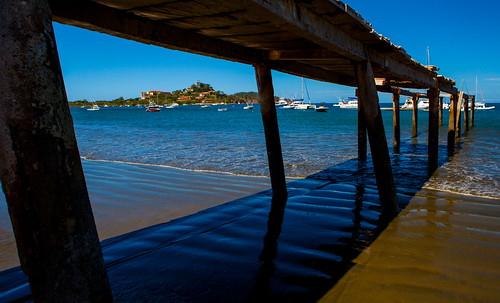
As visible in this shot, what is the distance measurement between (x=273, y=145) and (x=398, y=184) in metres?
3.91

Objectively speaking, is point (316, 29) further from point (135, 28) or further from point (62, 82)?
point (62, 82)

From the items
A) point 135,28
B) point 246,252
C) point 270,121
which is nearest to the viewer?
point 135,28

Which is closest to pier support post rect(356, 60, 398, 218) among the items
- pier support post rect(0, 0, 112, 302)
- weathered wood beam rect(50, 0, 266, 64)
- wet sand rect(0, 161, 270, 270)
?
weathered wood beam rect(50, 0, 266, 64)

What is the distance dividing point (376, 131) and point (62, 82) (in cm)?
521

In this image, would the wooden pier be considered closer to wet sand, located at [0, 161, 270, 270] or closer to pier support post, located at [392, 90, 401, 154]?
wet sand, located at [0, 161, 270, 270]

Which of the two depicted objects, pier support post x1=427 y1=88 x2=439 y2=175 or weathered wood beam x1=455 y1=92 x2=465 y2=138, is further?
weathered wood beam x1=455 y1=92 x2=465 y2=138

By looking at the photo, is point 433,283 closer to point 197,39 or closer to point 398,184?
point 197,39

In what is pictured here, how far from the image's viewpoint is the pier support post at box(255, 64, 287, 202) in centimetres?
679

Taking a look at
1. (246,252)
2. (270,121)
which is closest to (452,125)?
(270,121)

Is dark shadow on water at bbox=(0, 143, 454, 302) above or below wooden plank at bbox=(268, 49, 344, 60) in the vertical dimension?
below

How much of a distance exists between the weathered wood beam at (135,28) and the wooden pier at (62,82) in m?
0.01

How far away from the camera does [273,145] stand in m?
7.02

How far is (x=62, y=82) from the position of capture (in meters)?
1.70

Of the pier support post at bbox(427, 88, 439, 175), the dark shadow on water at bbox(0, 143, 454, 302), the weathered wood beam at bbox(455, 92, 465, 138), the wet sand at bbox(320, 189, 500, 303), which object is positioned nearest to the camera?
the wet sand at bbox(320, 189, 500, 303)
